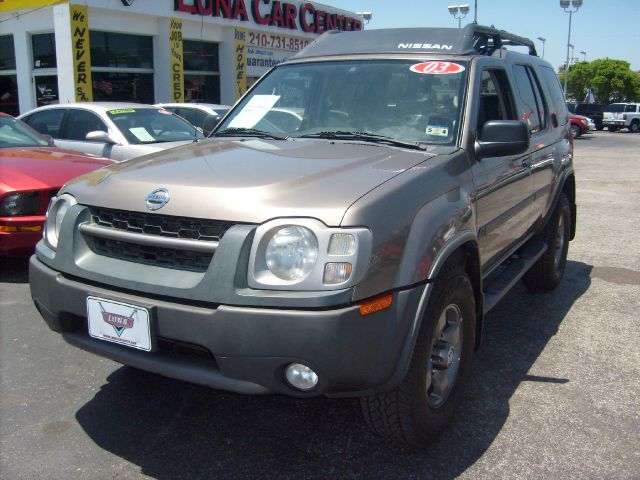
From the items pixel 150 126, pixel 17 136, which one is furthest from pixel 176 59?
pixel 17 136

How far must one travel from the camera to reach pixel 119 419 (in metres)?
3.12

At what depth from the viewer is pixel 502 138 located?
3.18m

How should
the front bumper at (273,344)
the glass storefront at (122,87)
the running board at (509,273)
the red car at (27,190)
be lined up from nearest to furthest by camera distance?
the front bumper at (273,344)
the running board at (509,273)
the red car at (27,190)
the glass storefront at (122,87)

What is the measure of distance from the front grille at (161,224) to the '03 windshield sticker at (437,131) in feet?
4.65

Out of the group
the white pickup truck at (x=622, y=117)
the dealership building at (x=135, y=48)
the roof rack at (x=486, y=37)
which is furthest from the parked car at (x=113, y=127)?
the white pickup truck at (x=622, y=117)

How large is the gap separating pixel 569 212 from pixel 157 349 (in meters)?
4.26

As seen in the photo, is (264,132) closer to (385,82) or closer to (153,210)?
(385,82)

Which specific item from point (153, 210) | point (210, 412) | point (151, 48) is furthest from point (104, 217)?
point (151, 48)

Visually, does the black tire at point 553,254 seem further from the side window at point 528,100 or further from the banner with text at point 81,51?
the banner with text at point 81,51

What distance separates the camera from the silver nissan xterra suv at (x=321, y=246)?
228 centimetres

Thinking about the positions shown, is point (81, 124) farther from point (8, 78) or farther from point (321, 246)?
point (8, 78)

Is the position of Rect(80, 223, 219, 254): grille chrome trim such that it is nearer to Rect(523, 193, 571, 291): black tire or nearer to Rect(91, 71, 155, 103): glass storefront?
Rect(523, 193, 571, 291): black tire

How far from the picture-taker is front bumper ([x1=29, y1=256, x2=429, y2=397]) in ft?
7.29

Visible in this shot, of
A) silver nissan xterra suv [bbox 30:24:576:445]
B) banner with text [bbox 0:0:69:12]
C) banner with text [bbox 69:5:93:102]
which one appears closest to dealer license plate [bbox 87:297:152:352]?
silver nissan xterra suv [bbox 30:24:576:445]
